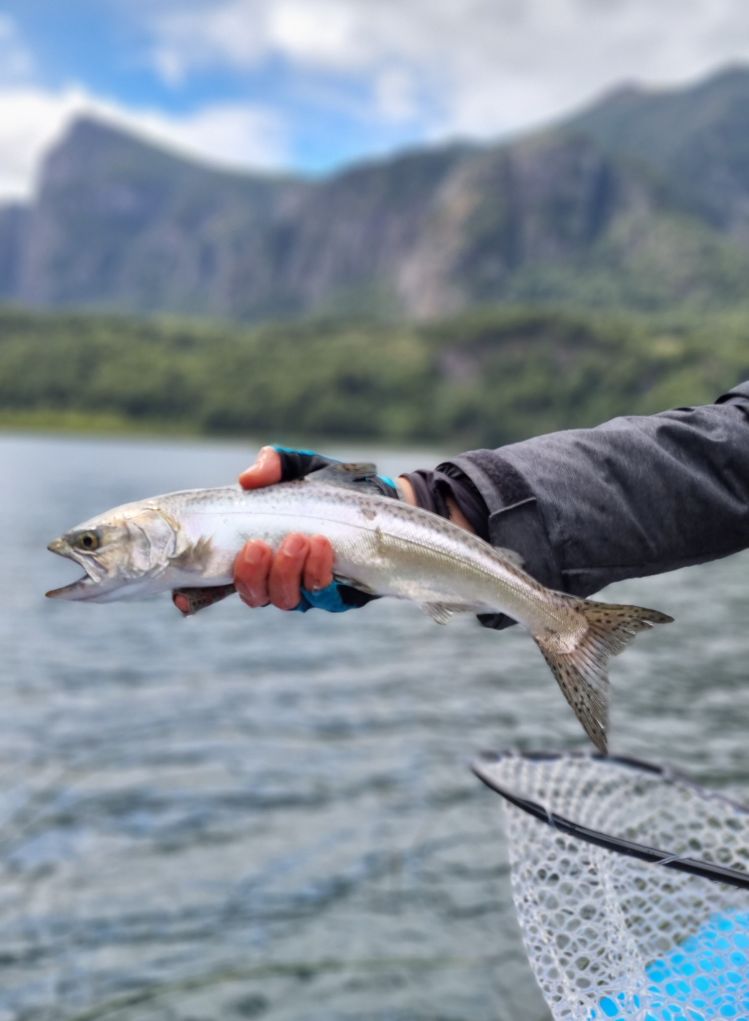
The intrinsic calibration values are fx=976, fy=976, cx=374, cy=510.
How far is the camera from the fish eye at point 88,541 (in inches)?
154

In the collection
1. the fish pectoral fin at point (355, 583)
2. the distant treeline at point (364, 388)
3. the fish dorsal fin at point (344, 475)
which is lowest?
→ the fish pectoral fin at point (355, 583)

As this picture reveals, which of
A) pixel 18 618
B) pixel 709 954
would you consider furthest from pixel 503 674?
pixel 709 954

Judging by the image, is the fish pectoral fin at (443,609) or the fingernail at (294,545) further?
the fish pectoral fin at (443,609)

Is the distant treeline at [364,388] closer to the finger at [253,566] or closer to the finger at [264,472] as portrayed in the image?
the finger at [264,472]

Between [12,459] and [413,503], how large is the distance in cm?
9570

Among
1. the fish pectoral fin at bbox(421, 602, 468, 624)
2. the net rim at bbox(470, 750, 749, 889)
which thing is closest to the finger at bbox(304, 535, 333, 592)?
the fish pectoral fin at bbox(421, 602, 468, 624)

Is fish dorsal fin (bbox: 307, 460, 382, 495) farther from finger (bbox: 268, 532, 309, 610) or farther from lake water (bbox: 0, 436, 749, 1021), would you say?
lake water (bbox: 0, 436, 749, 1021)

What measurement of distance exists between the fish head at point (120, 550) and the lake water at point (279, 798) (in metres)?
6.43

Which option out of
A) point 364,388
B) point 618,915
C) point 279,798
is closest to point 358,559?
point 618,915

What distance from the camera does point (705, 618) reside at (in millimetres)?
30297

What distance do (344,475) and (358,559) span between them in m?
0.37

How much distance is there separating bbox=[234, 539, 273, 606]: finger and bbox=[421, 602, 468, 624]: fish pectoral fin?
0.70 metres

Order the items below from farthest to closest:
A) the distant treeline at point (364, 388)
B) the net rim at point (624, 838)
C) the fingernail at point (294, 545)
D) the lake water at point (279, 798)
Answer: the distant treeline at point (364, 388) < the lake water at point (279, 798) < the net rim at point (624, 838) < the fingernail at point (294, 545)

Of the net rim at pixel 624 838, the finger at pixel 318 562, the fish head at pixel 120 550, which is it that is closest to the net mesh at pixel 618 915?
the net rim at pixel 624 838
